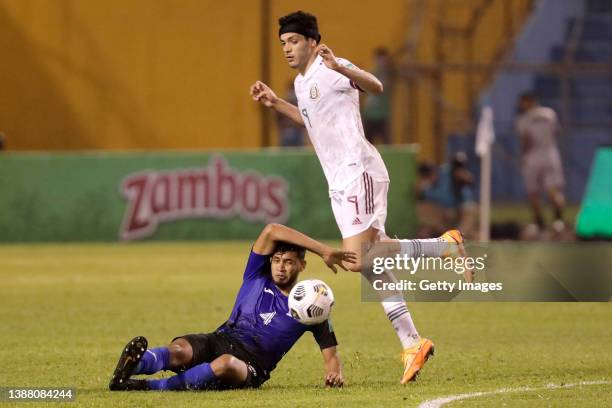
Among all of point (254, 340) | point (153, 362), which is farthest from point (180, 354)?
point (254, 340)

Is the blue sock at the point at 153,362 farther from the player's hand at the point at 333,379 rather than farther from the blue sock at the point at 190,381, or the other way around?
the player's hand at the point at 333,379

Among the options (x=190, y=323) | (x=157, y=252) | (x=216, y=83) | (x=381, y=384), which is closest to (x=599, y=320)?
(x=190, y=323)

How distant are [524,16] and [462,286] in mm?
20862

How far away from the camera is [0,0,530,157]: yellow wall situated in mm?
28000

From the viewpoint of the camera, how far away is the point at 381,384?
29.5ft

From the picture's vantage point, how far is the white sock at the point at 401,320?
9250 millimetres

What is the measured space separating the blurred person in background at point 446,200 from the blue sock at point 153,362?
14.6 metres

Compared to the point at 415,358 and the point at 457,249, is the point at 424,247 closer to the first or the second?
the point at 457,249

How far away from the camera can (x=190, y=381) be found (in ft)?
28.0

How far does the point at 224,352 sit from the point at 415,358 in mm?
1289

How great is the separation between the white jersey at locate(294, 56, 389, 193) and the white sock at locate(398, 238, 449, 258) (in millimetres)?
527

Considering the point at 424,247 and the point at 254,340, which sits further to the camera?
the point at 424,247

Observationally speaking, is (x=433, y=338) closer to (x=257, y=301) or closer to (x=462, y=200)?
(x=257, y=301)

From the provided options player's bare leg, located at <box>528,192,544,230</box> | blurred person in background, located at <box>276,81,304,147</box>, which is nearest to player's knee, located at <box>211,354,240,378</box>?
player's bare leg, located at <box>528,192,544,230</box>
